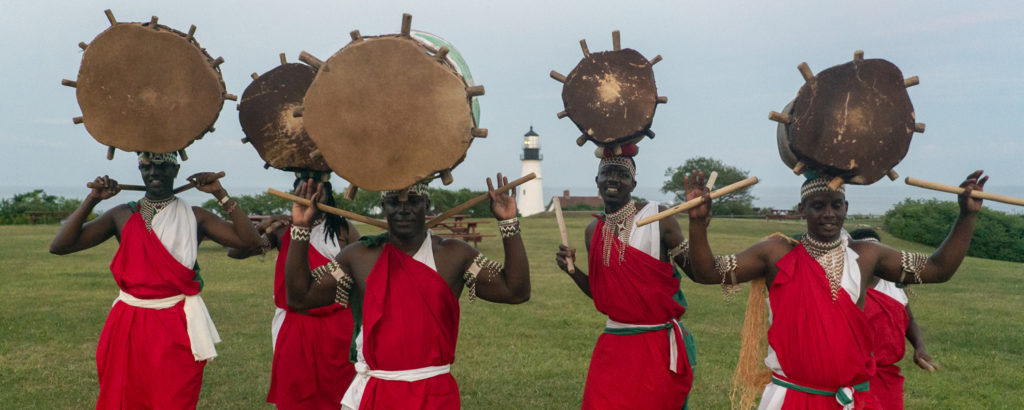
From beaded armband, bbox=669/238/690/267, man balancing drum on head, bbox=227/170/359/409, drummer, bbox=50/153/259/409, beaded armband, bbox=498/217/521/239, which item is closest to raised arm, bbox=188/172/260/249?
drummer, bbox=50/153/259/409

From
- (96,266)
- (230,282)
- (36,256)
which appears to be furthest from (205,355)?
(36,256)

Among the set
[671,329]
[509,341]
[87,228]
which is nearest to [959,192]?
[671,329]

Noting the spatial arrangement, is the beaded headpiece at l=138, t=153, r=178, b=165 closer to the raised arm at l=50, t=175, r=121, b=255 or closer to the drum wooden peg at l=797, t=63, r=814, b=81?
the raised arm at l=50, t=175, r=121, b=255

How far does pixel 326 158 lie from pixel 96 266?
1760 centimetres

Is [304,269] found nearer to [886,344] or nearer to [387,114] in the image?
[387,114]

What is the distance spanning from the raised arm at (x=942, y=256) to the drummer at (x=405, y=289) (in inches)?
84.5

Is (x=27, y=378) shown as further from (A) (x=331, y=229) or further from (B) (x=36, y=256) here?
(B) (x=36, y=256)

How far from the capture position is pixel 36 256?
20719mm

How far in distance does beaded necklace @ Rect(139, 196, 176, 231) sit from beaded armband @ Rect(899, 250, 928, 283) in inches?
197

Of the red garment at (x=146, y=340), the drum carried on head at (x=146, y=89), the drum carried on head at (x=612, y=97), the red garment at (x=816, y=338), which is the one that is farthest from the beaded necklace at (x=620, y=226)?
the red garment at (x=146, y=340)

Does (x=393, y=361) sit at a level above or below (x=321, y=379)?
above

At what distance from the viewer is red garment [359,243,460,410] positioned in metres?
4.23

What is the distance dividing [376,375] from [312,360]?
1699mm

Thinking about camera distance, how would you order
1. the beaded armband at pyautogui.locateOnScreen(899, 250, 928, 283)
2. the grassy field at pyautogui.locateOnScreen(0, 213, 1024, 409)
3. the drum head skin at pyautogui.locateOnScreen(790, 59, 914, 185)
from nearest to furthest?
the drum head skin at pyautogui.locateOnScreen(790, 59, 914, 185) → the beaded armband at pyautogui.locateOnScreen(899, 250, 928, 283) → the grassy field at pyautogui.locateOnScreen(0, 213, 1024, 409)
